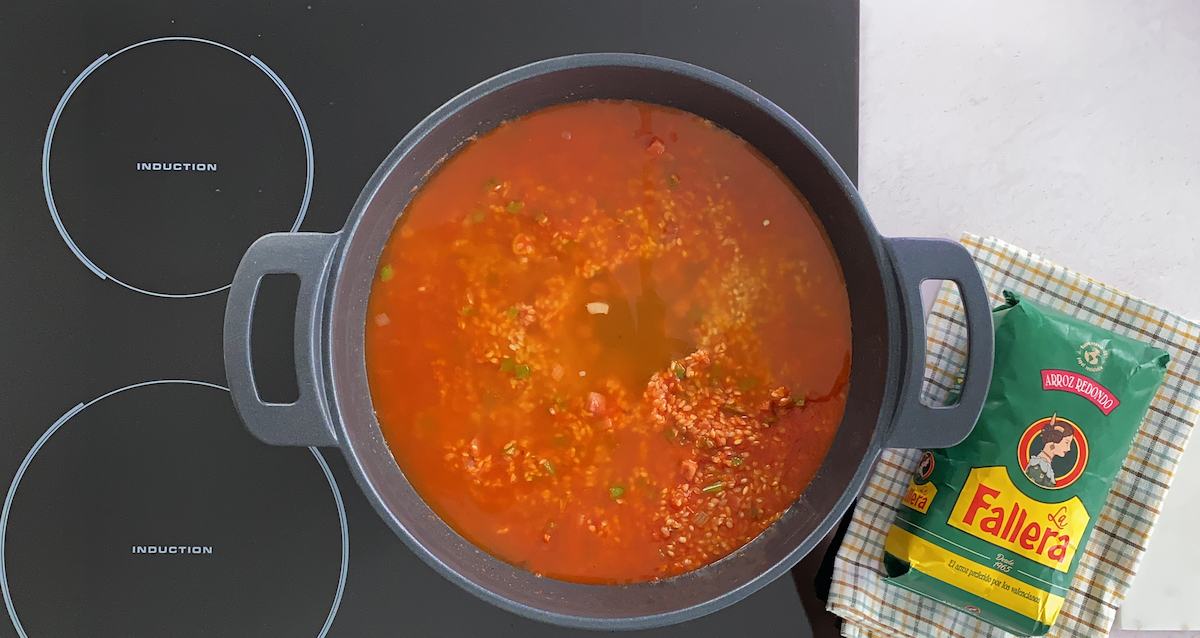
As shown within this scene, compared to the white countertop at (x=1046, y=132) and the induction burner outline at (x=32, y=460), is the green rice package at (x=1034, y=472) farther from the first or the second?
the induction burner outline at (x=32, y=460)

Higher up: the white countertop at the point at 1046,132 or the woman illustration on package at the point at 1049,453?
the white countertop at the point at 1046,132

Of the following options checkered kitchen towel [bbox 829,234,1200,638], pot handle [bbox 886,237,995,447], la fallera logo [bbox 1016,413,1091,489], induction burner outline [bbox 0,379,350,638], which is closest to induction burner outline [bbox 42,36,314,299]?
induction burner outline [bbox 0,379,350,638]

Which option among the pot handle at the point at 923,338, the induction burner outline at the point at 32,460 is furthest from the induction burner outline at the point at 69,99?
the pot handle at the point at 923,338

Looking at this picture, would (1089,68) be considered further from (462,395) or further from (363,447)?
(363,447)

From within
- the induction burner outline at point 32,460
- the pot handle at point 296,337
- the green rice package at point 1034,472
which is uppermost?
the green rice package at point 1034,472

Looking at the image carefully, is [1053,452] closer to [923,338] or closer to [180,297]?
[923,338]

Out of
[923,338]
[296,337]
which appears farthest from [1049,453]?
[296,337]

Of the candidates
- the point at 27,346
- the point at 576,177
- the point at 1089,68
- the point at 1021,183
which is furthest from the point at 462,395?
the point at 1089,68

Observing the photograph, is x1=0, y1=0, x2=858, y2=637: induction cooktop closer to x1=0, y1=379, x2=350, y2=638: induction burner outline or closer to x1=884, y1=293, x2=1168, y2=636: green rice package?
x1=0, y1=379, x2=350, y2=638: induction burner outline
